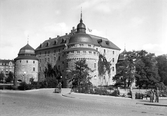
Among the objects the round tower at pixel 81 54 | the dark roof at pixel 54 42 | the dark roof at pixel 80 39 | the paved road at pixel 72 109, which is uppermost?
the dark roof at pixel 54 42

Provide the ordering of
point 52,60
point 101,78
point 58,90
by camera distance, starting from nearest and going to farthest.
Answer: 1. point 58,90
2. point 101,78
3. point 52,60

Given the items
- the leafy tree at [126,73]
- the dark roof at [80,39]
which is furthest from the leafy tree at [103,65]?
the leafy tree at [126,73]

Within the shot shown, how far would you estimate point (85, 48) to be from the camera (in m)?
52.1

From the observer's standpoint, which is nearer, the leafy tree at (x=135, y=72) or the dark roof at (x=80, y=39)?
the leafy tree at (x=135, y=72)

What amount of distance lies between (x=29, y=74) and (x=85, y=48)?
1998 cm

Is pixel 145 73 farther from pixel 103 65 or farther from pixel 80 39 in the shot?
pixel 80 39

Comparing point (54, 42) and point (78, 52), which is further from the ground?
point (54, 42)

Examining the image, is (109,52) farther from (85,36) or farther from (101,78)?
(85,36)

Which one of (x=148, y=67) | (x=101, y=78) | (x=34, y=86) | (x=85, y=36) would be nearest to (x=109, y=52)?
(x=101, y=78)

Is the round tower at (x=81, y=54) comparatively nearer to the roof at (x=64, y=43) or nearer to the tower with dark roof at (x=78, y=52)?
the tower with dark roof at (x=78, y=52)

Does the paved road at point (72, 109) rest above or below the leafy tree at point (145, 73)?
below

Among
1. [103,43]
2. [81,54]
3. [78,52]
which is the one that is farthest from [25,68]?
[103,43]

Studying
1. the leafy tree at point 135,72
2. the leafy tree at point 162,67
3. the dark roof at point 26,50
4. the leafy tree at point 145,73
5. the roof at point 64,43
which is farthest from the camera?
the roof at point 64,43

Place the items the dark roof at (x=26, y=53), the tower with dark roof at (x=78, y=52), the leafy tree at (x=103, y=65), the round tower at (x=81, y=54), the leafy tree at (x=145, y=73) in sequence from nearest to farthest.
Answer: the leafy tree at (x=145, y=73)
the round tower at (x=81, y=54)
the tower with dark roof at (x=78, y=52)
the leafy tree at (x=103, y=65)
the dark roof at (x=26, y=53)
